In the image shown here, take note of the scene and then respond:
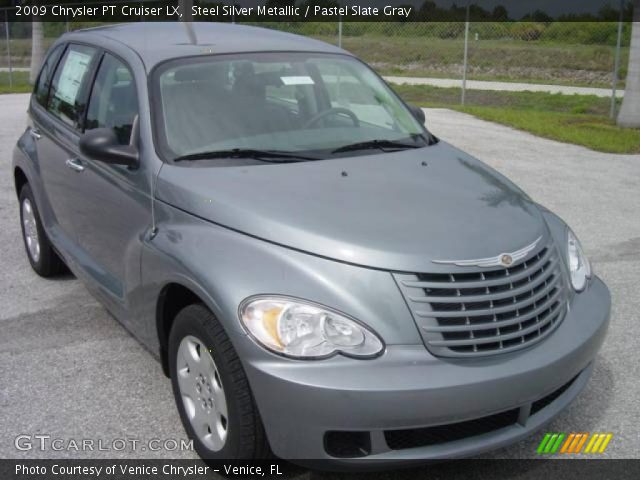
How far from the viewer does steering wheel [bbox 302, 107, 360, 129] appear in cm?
413

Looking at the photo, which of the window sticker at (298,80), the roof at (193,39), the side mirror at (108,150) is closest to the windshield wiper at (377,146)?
the window sticker at (298,80)

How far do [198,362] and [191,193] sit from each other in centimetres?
74

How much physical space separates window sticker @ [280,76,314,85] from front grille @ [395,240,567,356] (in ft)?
5.88

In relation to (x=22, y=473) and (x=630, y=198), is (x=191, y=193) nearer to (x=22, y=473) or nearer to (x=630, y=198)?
(x=22, y=473)

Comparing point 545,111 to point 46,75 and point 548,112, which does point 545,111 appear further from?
point 46,75

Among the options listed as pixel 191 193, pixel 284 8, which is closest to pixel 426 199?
pixel 191 193

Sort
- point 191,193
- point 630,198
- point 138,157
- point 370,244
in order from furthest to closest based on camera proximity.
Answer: point 630,198
point 138,157
point 191,193
point 370,244

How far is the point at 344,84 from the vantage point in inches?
182

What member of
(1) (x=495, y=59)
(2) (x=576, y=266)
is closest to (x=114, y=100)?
(2) (x=576, y=266)

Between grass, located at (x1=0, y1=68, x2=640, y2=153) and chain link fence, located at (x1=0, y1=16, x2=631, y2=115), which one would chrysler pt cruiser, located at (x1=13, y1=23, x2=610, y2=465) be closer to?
grass, located at (x1=0, y1=68, x2=640, y2=153)

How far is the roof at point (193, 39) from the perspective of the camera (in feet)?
14.0

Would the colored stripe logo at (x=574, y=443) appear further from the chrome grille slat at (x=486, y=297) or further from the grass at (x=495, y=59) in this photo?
A: the grass at (x=495, y=59)

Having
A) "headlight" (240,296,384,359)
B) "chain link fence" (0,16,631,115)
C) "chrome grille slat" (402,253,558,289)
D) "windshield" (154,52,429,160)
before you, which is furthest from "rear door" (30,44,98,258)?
"chain link fence" (0,16,631,115)

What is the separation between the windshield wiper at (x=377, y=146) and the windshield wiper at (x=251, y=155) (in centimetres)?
25
